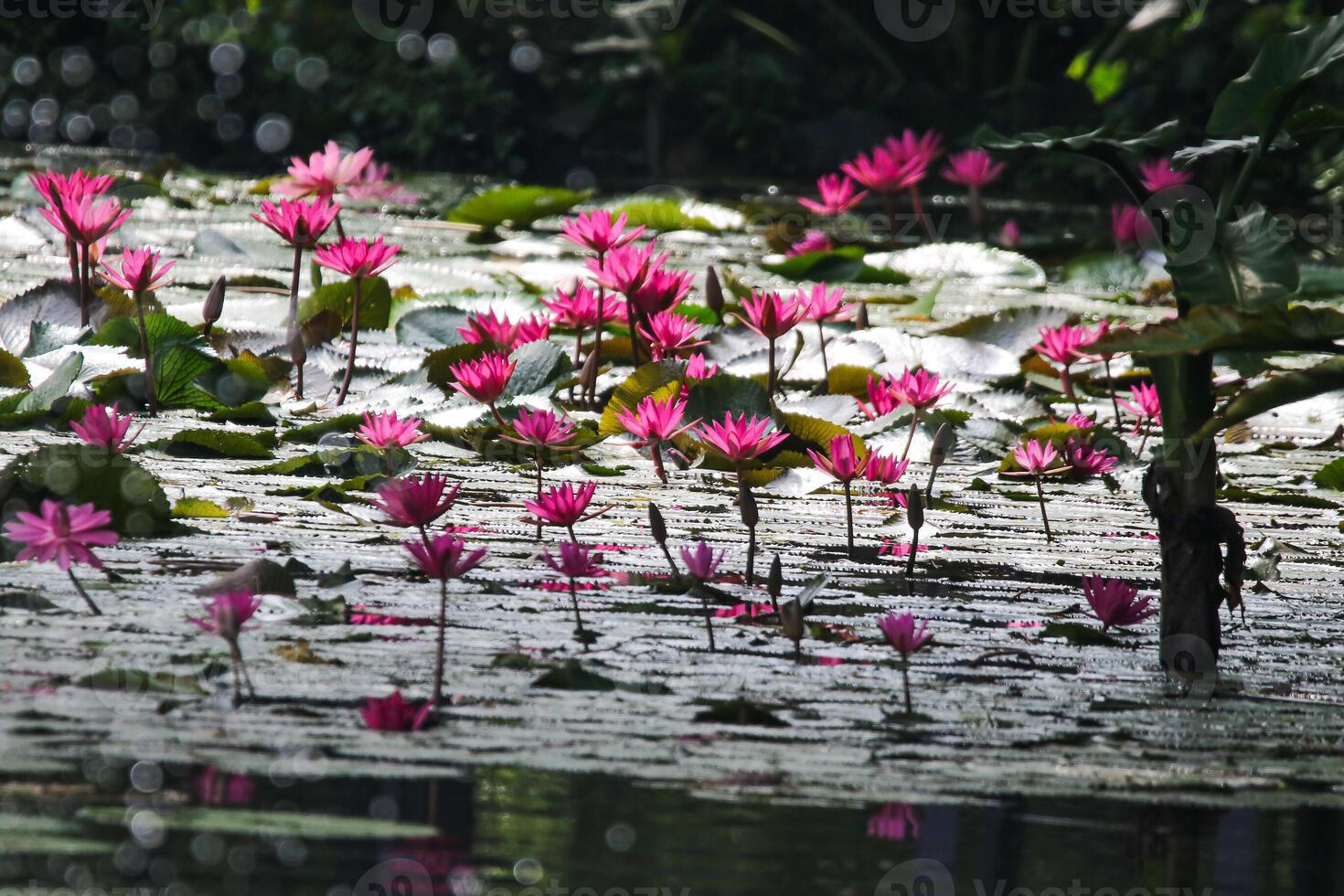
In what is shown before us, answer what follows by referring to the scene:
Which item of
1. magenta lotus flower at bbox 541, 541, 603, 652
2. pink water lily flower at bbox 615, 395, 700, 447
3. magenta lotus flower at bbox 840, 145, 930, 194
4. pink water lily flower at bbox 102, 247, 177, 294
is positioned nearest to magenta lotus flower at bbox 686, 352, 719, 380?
pink water lily flower at bbox 615, 395, 700, 447

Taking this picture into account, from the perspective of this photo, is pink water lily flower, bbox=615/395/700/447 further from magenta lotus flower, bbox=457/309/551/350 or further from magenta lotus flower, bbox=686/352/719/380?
magenta lotus flower, bbox=457/309/551/350

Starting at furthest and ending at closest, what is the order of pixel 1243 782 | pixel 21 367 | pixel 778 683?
pixel 21 367
pixel 778 683
pixel 1243 782

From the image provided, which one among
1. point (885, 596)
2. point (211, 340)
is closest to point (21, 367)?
point (211, 340)

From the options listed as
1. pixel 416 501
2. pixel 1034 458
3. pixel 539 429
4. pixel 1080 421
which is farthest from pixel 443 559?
pixel 1080 421

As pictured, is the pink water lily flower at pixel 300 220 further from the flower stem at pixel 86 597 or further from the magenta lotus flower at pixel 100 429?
the flower stem at pixel 86 597

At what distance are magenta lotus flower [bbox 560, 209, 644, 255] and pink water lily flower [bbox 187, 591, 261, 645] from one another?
1.30 meters

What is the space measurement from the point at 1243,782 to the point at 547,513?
0.72 meters

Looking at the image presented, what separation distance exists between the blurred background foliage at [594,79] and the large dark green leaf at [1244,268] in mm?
8115

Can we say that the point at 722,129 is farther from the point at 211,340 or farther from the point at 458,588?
the point at 458,588

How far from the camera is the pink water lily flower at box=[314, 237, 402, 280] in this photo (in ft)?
7.84

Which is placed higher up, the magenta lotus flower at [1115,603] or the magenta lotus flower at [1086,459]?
the magenta lotus flower at [1086,459]

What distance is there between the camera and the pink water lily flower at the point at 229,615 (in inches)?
45.6

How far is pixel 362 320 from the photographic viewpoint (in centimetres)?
312

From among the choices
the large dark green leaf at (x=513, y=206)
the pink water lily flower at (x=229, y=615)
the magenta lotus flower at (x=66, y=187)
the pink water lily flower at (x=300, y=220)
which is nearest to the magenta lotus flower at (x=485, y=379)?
the pink water lily flower at (x=300, y=220)
